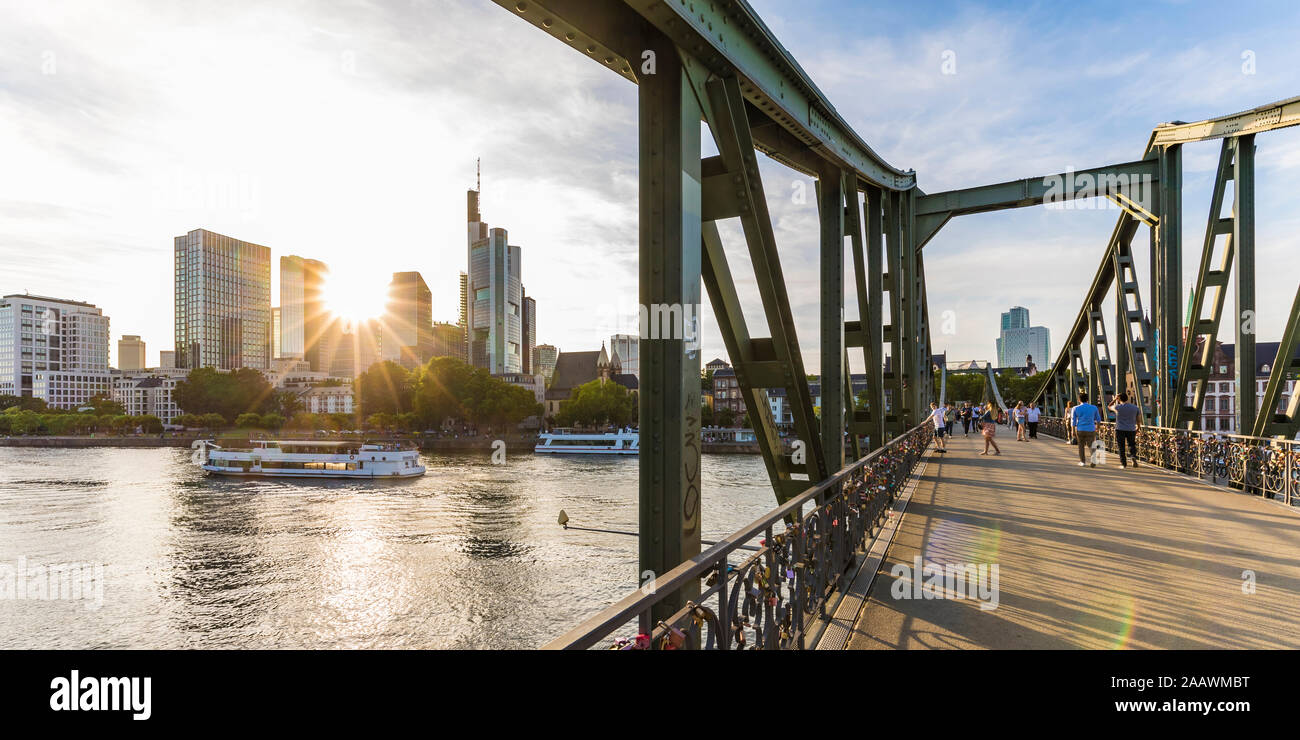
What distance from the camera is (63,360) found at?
362ft

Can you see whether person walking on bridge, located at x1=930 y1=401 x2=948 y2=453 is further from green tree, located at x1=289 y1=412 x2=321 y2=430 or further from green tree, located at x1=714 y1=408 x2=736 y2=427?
green tree, located at x1=289 y1=412 x2=321 y2=430

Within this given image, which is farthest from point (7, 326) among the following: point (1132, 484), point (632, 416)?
point (1132, 484)

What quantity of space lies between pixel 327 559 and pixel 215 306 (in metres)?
159

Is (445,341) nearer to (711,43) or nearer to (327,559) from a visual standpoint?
(327,559)

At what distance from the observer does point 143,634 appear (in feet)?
60.1

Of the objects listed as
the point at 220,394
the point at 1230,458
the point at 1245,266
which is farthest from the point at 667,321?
the point at 220,394

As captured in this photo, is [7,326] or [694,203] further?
[7,326]

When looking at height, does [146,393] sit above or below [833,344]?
below

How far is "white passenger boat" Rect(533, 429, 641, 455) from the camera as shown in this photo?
6188 cm

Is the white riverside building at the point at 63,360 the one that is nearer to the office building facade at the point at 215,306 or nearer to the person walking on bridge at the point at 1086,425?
the office building facade at the point at 215,306

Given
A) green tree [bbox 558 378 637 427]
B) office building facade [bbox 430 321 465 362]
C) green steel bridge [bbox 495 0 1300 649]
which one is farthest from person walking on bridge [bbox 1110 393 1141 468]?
office building facade [bbox 430 321 465 362]

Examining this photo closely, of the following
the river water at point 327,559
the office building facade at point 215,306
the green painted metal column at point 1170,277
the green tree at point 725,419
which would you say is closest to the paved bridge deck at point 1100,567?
the green painted metal column at point 1170,277
